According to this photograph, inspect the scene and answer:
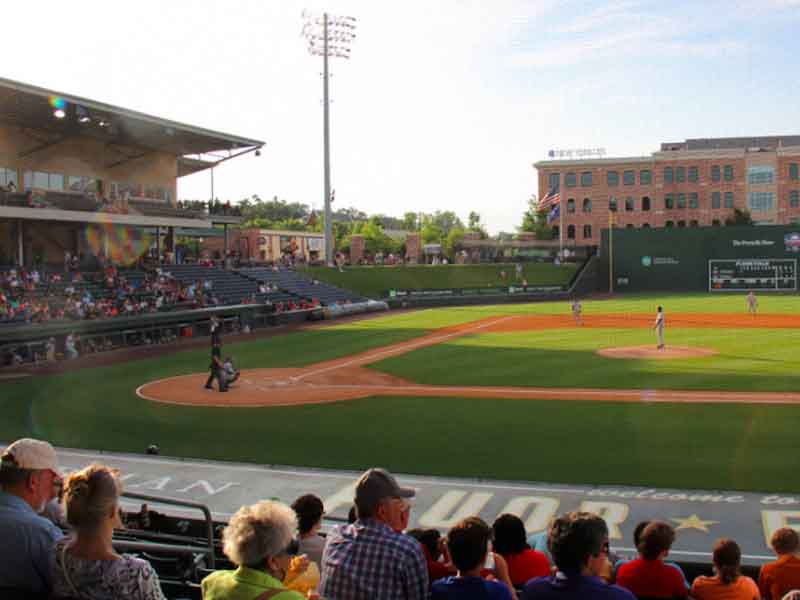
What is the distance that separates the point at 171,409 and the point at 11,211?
2166cm

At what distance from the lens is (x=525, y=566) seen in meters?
5.83

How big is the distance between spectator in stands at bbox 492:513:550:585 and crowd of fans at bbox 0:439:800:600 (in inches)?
0.4

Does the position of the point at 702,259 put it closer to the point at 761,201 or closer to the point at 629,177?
the point at 629,177

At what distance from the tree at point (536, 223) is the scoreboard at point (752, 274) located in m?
24.6

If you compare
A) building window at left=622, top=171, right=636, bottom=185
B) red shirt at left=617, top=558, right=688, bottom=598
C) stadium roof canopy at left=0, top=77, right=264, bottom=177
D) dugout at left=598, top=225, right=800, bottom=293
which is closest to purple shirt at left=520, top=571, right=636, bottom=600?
red shirt at left=617, top=558, right=688, bottom=598

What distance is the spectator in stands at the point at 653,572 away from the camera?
5711mm

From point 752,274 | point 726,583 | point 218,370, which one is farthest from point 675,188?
point 726,583

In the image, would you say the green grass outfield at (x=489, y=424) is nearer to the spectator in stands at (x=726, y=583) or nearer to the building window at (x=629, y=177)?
the spectator in stands at (x=726, y=583)

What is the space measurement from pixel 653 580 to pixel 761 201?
Answer: 297 feet

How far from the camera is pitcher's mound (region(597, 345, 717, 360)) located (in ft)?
94.2

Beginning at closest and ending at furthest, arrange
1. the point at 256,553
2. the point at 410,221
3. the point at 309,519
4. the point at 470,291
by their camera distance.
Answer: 1. the point at 256,553
2. the point at 309,519
3. the point at 470,291
4. the point at 410,221

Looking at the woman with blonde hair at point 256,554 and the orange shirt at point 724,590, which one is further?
the orange shirt at point 724,590

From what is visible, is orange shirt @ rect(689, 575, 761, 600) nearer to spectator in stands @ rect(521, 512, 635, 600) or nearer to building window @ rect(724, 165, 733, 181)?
spectator in stands @ rect(521, 512, 635, 600)

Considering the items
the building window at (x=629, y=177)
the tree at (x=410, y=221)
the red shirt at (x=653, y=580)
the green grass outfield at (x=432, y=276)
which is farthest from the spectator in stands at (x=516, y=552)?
the tree at (x=410, y=221)
